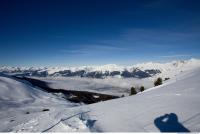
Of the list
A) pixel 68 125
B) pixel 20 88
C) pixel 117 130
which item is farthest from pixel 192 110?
pixel 20 88

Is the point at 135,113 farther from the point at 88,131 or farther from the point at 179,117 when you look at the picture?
the point at 88,131

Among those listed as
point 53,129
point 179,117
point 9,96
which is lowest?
point 9,96

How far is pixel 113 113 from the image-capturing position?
1266 centimetres

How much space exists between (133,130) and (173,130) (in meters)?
1.96

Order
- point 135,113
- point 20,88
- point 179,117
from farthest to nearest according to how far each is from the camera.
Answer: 1. point 20,88
2. point 135,113
3. point 179,117

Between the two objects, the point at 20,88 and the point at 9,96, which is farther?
the point at 20,88

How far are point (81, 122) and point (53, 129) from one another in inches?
68.0

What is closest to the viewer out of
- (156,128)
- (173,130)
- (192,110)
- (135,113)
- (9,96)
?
(173,130)

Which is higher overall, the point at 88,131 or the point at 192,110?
the point at 192,110

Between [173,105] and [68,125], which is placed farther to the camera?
[173,105]

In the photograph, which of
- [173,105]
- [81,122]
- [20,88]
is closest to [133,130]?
[81,122]

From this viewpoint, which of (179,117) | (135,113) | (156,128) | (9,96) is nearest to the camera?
(156,128)

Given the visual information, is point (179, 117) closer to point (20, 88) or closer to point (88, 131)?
point (88, 131)

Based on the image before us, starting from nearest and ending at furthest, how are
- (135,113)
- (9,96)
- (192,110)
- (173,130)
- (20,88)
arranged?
1. (173,130)
2. (192,110)
3. (135,113)
4. (9,96)
5. (20,88)
